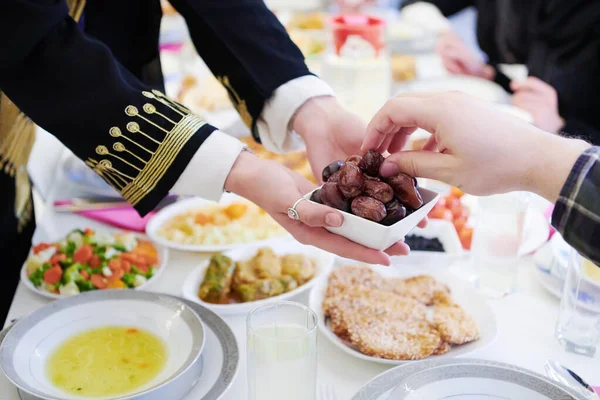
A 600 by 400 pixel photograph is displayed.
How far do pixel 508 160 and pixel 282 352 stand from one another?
44cm

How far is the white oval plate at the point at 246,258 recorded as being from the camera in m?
1.25

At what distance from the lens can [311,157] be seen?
1388 millimetres

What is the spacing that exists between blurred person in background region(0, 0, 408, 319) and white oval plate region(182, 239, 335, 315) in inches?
7.5

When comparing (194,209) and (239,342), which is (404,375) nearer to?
(239,342)

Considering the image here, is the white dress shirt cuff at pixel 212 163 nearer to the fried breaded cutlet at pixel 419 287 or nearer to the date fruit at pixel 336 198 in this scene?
the date fruit at pixel 336 198

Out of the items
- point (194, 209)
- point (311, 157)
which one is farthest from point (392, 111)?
point (194, 209)

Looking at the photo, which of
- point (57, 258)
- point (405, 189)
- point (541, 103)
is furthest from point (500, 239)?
point (541, 103)

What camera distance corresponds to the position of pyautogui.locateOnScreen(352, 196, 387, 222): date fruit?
3.21ft

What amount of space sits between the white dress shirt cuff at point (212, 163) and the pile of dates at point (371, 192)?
0.21 m

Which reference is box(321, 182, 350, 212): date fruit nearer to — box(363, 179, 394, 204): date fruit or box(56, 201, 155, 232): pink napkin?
box(363, 179, 394, 204): date fruit

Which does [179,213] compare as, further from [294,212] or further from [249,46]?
[294,212]

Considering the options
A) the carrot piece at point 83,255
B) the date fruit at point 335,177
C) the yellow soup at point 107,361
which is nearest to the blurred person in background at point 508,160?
the date fruit at point 335,177

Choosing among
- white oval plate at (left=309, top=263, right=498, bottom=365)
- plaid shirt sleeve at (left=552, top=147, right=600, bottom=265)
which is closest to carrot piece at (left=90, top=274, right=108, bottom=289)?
white oval plate at (left=309, top=263, right=498, bottom=365)

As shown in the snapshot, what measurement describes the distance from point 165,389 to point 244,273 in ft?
1.43
